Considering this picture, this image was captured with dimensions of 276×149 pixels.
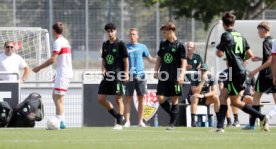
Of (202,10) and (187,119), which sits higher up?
(202,10)

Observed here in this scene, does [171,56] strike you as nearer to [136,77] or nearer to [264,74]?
[264,74]

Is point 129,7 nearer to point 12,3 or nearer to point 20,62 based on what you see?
point 12,3

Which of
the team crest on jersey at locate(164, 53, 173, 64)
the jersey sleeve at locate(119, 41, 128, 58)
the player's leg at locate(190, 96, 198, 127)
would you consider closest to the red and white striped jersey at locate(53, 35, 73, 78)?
the jersey sleeve at locate(119, 41, 128, 58)

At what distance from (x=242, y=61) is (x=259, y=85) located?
72.1 inches

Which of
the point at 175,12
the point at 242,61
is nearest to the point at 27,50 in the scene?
the point at 242,61

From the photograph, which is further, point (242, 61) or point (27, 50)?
point (27, 50)

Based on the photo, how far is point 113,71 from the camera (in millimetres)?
20984

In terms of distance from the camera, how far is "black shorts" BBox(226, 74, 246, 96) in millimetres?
18641

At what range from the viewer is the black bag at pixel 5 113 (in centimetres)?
2259

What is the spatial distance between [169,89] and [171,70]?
0.36 m

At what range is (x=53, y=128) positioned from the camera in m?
20.0

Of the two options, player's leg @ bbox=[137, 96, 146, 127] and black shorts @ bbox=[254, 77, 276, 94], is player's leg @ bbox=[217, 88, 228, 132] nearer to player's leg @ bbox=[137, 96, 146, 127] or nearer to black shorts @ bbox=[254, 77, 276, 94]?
black shorts @ bbox=[254, 77, 276, 94]

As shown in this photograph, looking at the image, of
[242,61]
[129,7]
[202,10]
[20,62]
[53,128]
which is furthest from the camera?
[202,10]

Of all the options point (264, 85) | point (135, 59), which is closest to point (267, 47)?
point (264, 85)
